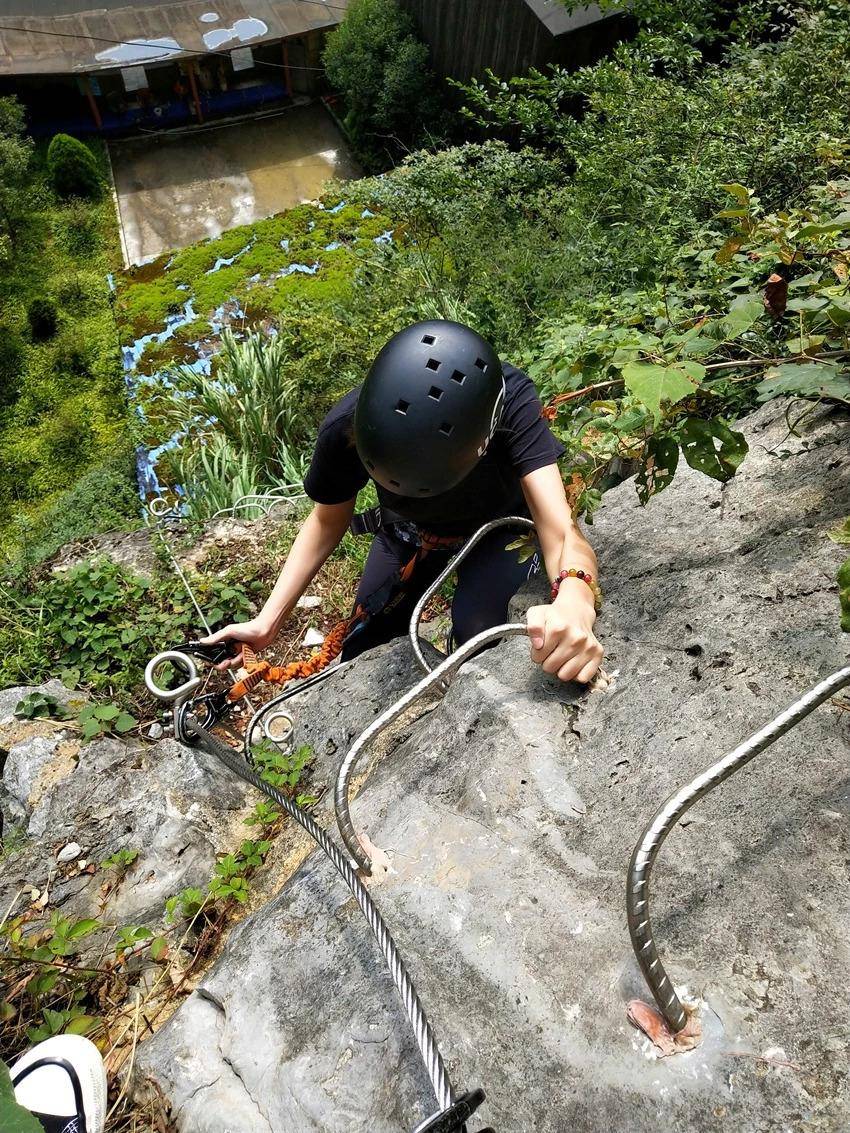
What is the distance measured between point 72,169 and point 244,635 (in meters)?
17.4

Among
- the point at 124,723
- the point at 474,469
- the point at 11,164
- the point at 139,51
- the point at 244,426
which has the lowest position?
the point at 244,426

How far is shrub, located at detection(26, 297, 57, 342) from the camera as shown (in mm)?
13352

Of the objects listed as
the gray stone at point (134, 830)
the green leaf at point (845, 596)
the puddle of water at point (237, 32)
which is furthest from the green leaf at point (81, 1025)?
the puddle of water at point (237, 32)

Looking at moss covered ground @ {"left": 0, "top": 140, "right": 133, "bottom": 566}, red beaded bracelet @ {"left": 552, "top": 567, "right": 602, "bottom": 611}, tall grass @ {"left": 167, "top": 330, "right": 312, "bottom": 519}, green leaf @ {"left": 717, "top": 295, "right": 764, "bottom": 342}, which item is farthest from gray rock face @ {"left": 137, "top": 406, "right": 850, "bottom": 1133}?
moss covered ground @ {"left": 0, "top": 140, "right": 133, "bottom": 566}

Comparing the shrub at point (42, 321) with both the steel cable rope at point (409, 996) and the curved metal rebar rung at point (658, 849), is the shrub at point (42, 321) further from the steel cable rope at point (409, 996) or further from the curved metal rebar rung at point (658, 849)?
the curved metal rebar rung at point (658, 849)

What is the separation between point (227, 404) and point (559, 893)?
6104 mm

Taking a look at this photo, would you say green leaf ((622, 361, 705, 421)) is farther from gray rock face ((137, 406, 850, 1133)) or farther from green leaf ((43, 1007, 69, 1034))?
green leaf ((43, 1007, 69, 1034))

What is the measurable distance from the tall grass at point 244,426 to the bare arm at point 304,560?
3185 millimetres

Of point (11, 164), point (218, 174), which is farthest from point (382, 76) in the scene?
point (11, 164)

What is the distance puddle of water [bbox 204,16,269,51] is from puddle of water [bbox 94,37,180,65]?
779 millimetres

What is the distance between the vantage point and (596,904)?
1.40 metres

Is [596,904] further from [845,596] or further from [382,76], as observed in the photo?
[382,76]

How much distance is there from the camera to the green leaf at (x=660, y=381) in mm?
1558

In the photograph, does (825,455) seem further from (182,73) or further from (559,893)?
(182,73)
